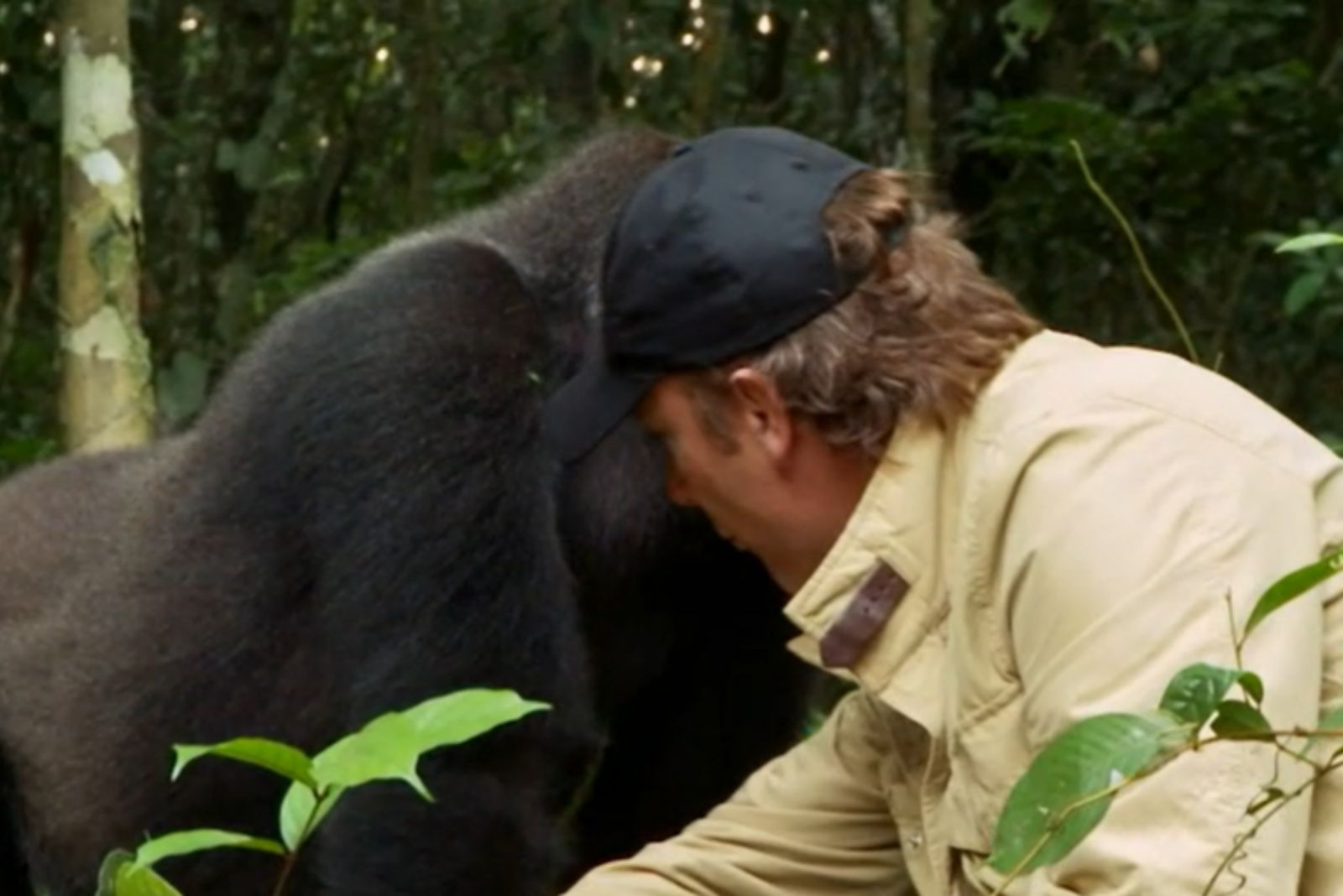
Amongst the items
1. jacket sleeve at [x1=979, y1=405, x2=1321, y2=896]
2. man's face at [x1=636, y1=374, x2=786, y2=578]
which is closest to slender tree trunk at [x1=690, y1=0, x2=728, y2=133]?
man's face at [x1=636, y1=374, x2=786, y2=578]

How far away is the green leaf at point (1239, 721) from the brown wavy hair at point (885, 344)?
781mm

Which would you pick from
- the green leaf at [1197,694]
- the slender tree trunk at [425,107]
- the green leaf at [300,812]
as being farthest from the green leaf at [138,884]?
the slender tree trunk at [425,107]

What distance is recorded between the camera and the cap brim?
2945 mm

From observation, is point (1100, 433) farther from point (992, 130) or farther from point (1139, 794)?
point (992, 130)

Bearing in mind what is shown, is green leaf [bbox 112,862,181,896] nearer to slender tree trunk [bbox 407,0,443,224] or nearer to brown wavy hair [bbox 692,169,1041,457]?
brown wavy hair [bbox 692,169,1041,457]

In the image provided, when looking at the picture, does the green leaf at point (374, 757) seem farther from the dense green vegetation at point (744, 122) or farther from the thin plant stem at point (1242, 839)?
the dense green vegetation at point (744, 122)

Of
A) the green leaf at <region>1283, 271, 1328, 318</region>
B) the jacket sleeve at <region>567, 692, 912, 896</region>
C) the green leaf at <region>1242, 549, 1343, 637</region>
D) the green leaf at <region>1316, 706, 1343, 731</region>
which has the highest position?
the green leaf at <region>1242, 549, 1343, 637</region>

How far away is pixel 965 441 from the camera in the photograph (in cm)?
272

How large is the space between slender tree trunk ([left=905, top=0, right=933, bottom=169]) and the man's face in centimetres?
338

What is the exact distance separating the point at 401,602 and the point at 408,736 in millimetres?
1282

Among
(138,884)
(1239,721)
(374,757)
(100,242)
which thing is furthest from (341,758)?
(100,242)

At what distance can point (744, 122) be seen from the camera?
23.7ft

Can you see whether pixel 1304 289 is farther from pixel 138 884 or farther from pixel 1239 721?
pixel 138 884

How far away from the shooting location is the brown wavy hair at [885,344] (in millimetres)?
2738
